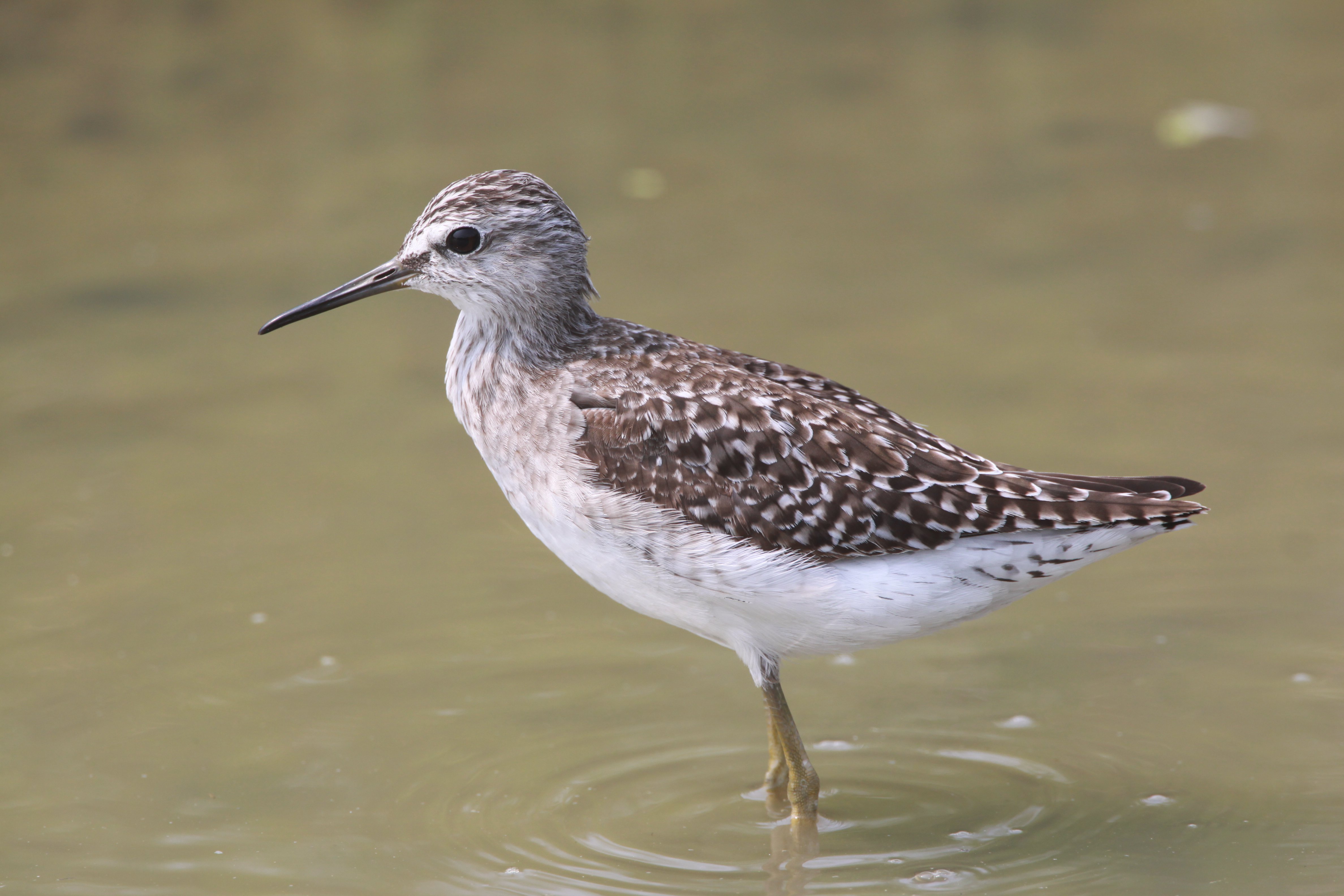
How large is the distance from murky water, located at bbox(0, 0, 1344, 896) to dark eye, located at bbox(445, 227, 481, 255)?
7.49ft

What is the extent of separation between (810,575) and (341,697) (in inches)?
107

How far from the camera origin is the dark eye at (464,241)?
22.0 feet

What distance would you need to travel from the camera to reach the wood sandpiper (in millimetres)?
6301

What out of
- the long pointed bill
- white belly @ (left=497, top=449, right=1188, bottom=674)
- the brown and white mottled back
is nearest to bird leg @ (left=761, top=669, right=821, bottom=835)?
the brown and white mottled back

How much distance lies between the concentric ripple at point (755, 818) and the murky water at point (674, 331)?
22 millimetres

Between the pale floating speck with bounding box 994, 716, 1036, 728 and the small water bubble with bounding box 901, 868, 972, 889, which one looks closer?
the small water bubble with bounding box 901, 868, 972, 889

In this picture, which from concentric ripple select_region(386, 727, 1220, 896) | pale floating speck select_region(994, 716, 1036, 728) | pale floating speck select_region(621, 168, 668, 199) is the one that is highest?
pale floating speck select_region(621, 168, 668, 199)

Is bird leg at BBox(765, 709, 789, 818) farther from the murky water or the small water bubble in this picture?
the small water bubble

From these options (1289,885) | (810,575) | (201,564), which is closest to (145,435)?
(201,564)

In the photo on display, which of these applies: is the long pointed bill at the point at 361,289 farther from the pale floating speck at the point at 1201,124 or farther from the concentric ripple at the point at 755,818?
the pale floating speck at the point at 1201,124

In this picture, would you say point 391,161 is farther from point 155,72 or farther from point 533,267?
point 533,267

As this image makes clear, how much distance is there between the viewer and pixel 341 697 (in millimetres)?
7793

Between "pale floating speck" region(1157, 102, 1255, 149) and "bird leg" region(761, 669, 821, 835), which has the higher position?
"pale floating speck" region(1157, 102, 1255, 149)

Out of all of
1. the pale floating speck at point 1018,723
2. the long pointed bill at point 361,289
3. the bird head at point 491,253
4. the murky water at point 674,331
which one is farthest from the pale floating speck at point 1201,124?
the long pointed bill at point 361,289
